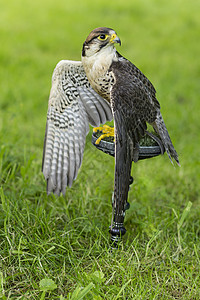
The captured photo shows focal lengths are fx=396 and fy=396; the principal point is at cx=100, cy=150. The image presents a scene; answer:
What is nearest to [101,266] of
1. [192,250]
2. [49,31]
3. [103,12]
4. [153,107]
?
[192,250]

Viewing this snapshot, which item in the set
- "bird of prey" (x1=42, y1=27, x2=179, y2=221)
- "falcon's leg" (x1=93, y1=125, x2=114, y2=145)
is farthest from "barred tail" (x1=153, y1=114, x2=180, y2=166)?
"falcon's leg" (x1=93, y1=125, x2=114, y2=145)

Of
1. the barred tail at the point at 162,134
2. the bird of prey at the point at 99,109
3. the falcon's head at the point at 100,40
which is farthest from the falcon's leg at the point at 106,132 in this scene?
the falcon's head at the point at 100,40

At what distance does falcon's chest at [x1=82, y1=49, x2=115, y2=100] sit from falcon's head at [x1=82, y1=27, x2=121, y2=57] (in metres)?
0.05

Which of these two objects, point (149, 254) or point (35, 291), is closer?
point (35, 291)

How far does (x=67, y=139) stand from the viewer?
3.10 metres

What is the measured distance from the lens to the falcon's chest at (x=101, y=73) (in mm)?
2666

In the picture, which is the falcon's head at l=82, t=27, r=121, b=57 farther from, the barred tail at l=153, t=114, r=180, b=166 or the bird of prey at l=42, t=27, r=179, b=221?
the barred tail at l=153, t=114, r=180, b=166

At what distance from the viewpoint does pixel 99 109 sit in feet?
10.5

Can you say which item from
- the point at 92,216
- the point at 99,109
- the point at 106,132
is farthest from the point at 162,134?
the point at 92,216

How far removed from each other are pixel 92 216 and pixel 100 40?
4.78 feet

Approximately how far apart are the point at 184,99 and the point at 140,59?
1.69 metres

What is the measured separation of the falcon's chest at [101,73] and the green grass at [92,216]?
3.43ft

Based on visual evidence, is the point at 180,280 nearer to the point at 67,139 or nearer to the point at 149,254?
the point at 149,254

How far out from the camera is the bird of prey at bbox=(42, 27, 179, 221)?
2.53 meters
